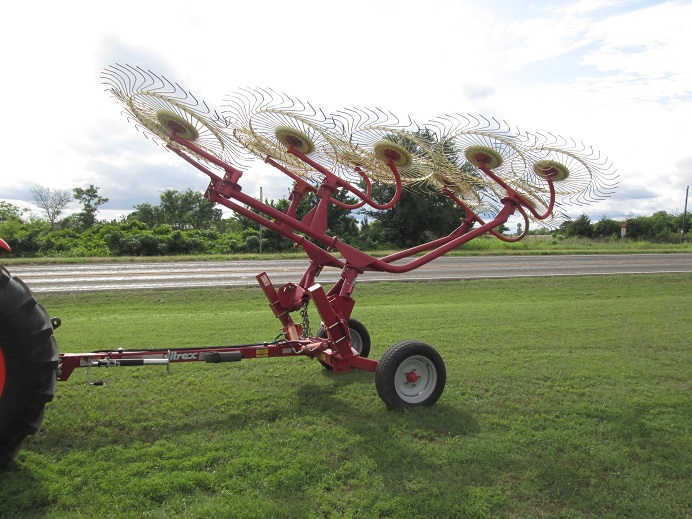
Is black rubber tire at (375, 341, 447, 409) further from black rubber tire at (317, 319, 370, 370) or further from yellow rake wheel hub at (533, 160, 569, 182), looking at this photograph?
yellow rake wheel hub at (533, 160, 569, 182)

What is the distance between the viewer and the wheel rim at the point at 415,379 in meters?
5.25

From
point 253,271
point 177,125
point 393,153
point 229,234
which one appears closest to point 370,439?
point 393,153

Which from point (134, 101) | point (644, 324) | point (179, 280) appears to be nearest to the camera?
point (134, 101)

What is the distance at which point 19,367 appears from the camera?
362cm

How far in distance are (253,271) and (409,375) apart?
16.0 m

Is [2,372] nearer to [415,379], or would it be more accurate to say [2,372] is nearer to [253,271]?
[415,379]

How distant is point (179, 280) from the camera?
18.0 meters

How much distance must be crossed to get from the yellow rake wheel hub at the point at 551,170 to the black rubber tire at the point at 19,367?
17.8ft

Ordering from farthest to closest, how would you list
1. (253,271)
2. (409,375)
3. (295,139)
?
(253,271) < (295,139) < (409,375)

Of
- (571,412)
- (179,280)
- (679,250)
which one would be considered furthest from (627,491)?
(679,250)

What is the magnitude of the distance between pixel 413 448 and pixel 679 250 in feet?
124

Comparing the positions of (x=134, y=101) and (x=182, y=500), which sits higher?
(x=134, y=101)

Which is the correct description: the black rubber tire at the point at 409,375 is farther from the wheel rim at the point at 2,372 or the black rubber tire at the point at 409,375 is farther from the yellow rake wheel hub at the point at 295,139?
the wheel rim at the point at 2,372

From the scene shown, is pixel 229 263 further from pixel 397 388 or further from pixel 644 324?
pixel 397 388
